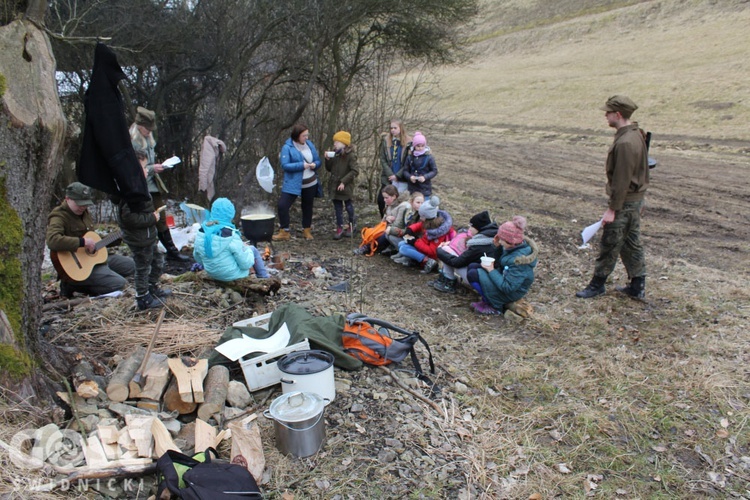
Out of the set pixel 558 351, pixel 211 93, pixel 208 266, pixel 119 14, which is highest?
pixel 119 14

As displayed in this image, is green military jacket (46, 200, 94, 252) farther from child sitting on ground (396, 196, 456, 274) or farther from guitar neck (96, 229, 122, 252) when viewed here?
child sitting on ground (396, 196, 456, 274)

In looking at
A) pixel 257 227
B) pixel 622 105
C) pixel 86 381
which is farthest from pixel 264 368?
pixel 622 105

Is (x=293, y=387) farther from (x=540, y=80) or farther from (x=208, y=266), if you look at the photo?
(x=540, y=80)

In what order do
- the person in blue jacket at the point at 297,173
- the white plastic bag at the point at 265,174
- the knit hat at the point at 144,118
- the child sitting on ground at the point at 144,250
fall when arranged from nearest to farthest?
the child sitting on ground at the point at 144,250 → the knit hat at the point at 144,118 → the person in blue jacket at the point at 297,173 → the white plastic bag at the point at 265,174

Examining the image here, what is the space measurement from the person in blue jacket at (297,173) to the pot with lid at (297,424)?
5232 millimetres

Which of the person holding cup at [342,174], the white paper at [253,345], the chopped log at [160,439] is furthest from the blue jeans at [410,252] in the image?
the chopped log at [160,439]

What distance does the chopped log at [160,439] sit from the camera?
9.69ft

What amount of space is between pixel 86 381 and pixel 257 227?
4224mm

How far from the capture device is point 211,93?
9.74 metres

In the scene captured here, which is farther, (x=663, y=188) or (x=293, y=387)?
(x=663, y=188)

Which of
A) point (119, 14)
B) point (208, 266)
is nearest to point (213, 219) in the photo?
point (208, 266)

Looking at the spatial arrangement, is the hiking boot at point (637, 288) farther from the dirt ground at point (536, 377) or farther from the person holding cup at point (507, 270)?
the person holding cup at point (507, 270)

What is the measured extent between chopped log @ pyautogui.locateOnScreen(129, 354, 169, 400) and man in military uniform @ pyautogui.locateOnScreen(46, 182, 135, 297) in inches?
84.0

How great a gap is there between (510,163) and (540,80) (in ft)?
55.2
